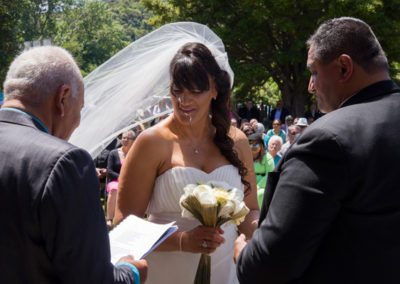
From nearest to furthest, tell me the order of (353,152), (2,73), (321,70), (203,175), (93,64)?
(353,152) < (321,70) < (203,175) < (2,73) < (93,64)

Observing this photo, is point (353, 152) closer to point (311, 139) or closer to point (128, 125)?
point (311, 139)

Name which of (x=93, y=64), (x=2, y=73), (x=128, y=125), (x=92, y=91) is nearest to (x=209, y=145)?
(x=128, y=125)

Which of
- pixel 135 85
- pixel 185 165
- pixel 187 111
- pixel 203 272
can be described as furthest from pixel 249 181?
pixel 135 85

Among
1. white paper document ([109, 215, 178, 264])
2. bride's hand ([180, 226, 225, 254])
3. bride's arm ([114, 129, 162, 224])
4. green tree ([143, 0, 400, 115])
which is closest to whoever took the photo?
white paper document ([109, 215, 178, 264])

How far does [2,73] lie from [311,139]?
65.6ft

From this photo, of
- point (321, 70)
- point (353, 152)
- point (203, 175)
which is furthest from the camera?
point (203, 175)

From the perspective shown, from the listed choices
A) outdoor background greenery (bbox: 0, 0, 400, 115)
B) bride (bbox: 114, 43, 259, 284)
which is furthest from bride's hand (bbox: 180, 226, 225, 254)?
outdoor background greenery (bbox: 0, 0, 400, 115)

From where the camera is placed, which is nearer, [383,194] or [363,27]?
[383,194]

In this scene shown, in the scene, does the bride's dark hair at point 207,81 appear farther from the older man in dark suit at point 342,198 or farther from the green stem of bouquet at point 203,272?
the older man in dark suit at point 342,198

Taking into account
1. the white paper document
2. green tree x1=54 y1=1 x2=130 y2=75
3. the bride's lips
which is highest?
the bride's lips

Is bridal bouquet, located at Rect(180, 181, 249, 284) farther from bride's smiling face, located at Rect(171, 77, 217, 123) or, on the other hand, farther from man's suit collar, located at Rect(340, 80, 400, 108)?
man's suit collar, located at Rect(340, 80, 400, 108)

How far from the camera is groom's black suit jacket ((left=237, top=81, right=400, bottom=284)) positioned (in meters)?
2.08

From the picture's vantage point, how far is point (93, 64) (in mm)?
73250

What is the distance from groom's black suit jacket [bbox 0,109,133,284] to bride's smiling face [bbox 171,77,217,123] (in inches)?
57.1
